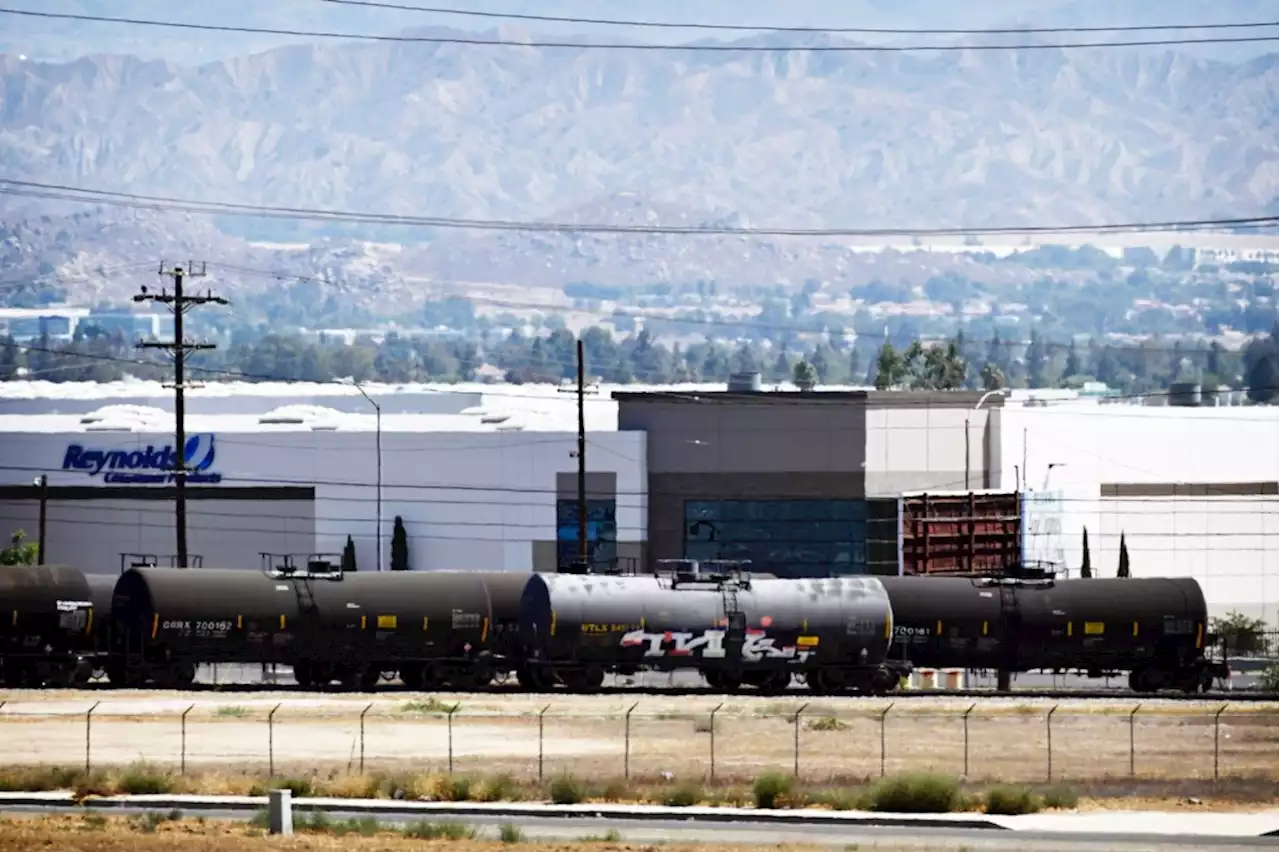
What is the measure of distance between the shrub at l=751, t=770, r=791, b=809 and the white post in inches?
440

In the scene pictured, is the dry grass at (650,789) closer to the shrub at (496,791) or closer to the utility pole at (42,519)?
the shrub at (496,791)

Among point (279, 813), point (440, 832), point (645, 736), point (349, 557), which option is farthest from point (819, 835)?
point (349, 557)

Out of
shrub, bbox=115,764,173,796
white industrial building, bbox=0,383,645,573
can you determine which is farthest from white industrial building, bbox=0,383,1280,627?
shrub, bbox=115,764,173,796

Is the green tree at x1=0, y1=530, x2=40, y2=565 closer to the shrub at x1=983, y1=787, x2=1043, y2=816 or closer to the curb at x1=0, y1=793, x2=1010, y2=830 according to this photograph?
the curb at x1=0, y1=793, x2=1010, y2=830

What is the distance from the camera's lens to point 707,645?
252 ft

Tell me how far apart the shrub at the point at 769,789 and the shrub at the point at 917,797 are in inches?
75.0

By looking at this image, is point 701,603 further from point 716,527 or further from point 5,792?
point 716,527

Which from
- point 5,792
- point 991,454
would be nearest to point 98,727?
point 5,792

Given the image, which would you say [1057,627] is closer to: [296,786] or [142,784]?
[296,786]

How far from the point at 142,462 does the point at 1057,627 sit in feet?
227

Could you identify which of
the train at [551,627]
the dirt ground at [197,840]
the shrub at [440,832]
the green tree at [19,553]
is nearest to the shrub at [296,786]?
the dirt ground at [197,840]

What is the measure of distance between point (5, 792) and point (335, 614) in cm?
2680

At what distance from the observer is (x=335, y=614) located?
7625 cm

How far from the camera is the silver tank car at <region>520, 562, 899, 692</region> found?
7562 cm
